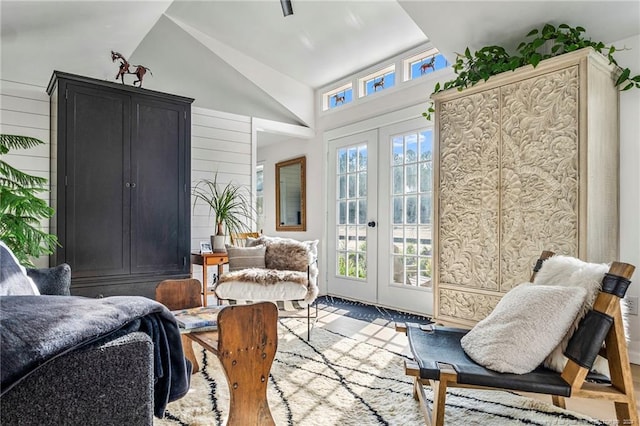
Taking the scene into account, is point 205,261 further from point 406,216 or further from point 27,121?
point 406,216

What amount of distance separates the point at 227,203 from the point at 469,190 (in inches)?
95.1

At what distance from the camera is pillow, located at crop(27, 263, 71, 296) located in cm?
199

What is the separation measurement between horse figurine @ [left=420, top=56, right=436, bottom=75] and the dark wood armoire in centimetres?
236

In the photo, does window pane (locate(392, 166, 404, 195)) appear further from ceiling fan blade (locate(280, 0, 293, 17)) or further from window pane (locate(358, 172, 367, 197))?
ceiling fan blade (locate(280, 0, 293, 17))

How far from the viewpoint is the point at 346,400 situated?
199 cm

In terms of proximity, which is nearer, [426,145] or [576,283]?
[576,283]

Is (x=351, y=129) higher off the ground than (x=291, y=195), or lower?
higher

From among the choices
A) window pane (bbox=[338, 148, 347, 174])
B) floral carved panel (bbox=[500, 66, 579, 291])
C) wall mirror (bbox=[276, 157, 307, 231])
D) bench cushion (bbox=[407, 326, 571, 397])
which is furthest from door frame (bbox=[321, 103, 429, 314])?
bench cushion (bbox=[407, 326, 571, 397])

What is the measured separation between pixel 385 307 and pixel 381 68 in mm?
2651

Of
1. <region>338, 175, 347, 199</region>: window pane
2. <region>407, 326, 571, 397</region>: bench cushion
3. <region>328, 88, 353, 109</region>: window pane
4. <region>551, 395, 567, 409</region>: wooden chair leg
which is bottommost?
<region>551, 395, 567, 409</region>: wooden chair leg

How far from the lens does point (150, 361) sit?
0.84 m

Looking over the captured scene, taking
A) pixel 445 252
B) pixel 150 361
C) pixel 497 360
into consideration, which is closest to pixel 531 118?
pixel 445 252

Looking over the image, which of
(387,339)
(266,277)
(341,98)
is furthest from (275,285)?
(341,98)

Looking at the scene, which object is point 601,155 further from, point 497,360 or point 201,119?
point 201,119
